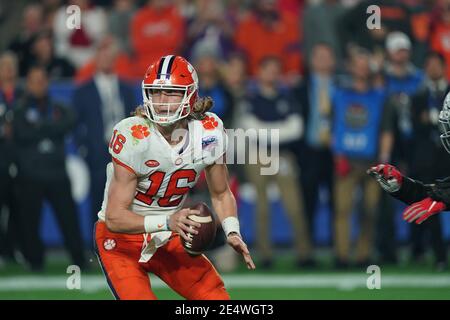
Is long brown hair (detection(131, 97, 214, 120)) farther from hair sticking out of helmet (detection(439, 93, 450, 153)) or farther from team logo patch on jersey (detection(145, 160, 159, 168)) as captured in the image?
hair sticking out of helmet (detection(439, 93, 450, 153))

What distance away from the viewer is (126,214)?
18.8ft

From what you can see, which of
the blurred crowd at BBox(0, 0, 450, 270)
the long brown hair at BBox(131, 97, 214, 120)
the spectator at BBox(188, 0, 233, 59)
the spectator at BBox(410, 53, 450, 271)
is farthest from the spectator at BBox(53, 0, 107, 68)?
the long brown hair at BBox(131, 97, 214, 120)

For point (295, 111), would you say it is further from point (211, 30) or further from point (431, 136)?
point (211, 30)

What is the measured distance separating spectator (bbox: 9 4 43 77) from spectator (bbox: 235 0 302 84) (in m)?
2.34

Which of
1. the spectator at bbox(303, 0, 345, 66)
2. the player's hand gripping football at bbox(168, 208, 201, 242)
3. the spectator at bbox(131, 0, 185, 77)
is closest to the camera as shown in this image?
the player's hand gripping football at bbox(168, 208, 201, 242)

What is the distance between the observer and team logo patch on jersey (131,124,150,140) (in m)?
5.80

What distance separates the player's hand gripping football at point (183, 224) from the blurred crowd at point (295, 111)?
16.5 ft

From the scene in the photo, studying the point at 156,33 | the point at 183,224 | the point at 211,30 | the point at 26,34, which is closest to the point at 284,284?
the point at 211,30

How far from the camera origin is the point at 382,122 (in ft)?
35.0

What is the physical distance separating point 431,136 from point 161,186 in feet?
17.1

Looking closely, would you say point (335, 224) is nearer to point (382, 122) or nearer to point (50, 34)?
point (382, 122)

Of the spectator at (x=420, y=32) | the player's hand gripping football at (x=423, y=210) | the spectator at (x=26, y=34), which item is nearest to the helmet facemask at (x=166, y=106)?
the player's hand gripping football at (x=423, y=210)

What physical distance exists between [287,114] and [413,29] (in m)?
1.91
